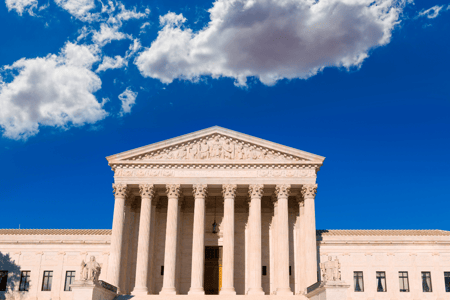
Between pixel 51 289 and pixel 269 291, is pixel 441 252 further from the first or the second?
pixel 51 289

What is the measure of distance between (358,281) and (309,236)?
9212 millimetres

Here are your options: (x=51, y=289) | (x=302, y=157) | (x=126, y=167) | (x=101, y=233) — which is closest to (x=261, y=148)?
(x=302, y=157)

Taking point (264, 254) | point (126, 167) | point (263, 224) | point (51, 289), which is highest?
point (126, 167)

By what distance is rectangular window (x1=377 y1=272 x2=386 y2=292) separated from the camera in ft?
157

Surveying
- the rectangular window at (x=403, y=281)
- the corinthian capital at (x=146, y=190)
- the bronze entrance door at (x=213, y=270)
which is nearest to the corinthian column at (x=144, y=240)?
the corinthian capital at (x=146, y=190)

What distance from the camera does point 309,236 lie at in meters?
43.5

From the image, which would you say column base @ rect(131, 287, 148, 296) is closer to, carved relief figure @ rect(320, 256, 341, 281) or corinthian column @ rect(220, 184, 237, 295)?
corinthian column @ rect(220, 184, 237, 295)

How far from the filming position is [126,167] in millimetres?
45500

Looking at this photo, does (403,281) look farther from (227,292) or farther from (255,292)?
(227,292)

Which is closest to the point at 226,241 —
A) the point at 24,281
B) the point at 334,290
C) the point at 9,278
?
the point at 334,290

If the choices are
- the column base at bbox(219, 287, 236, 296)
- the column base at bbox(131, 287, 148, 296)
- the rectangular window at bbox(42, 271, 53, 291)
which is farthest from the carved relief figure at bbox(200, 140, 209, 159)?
the rectangular window at bbox(42, 271, 53, 291)

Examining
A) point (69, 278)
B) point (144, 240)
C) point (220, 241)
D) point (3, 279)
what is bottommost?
point (3, 279)

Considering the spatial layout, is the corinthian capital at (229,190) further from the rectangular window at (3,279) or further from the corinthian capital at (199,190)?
the rectangular window at (3,279)

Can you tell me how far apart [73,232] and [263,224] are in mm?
20551
